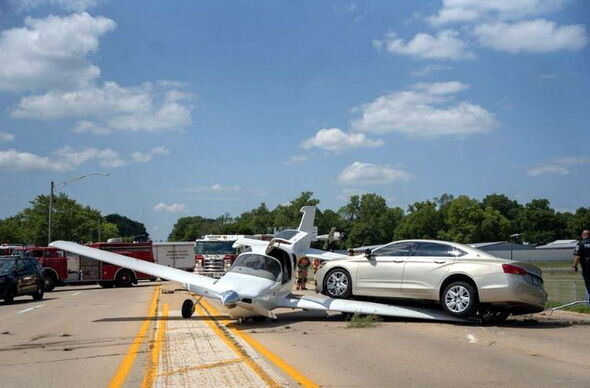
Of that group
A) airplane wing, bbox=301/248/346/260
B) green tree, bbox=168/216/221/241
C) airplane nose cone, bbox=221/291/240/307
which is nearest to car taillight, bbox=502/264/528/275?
airplane wing, bbox=301/248/346/260

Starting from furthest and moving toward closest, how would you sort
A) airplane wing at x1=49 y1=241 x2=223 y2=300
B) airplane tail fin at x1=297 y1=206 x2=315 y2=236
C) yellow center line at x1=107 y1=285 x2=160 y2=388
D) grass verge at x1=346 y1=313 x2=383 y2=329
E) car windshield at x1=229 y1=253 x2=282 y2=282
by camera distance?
airplane tail fin at x1=297 y1=206 x2=315 y2=236
car windshield at x1=229 y1=253 x2=282 y2=282
airplane wing at x1=49 y1=241 x2=223 y2=300
grass verge at x1=346 y1=313 x2=383 y2=329
yellow center line at x1=107 y1=285 x2=160 y2=388

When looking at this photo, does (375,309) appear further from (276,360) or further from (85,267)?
(85,267)

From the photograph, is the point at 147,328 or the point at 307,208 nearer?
the point at 147,328

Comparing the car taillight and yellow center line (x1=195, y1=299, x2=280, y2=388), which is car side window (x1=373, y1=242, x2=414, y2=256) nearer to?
the car taillight

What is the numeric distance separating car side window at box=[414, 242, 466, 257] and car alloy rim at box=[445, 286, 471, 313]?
2.63 ft

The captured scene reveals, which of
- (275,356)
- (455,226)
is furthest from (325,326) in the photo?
(455,226)

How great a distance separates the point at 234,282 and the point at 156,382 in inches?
241

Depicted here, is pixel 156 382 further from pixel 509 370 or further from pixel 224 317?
pixel 224 317

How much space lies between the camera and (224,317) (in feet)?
51.6

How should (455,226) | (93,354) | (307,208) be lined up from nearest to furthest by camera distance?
(93,354)
(307,208)
(455,226)

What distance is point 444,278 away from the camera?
44.2ft

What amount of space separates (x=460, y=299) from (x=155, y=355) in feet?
21.0

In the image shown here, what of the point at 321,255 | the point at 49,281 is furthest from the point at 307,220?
the point at 49,281

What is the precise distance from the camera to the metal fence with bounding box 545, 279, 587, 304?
17.9 meters
